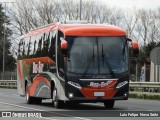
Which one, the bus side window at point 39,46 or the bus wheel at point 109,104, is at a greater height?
the bus side window at point 39,46

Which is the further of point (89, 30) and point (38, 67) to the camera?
point (38, 67)

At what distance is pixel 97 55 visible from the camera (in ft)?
70.2

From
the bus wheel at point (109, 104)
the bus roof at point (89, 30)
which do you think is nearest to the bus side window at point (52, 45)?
the bus roof at point (89, 30)

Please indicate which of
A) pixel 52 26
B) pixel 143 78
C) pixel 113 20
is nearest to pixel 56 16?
pixel 113 20

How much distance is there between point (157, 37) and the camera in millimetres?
89500

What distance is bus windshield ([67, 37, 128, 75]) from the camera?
2120 cm

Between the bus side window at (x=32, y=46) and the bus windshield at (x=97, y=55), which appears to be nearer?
the bus windshield at (x=97, y=55)

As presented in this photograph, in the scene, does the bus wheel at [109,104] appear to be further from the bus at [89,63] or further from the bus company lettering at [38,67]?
the bus company lettering at [38,67]

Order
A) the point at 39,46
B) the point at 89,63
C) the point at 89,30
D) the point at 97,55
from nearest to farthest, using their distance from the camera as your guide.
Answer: the point at 89,63
the point at 97,55
the point at 89,30
the point at 39,46

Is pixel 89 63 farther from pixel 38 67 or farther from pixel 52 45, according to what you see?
pixel 38 67

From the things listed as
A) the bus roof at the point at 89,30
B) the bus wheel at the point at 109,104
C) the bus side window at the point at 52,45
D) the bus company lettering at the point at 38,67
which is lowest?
the bus wheel at the point at 109,104

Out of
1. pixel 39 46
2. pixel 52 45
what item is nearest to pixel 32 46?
pixel 39 46

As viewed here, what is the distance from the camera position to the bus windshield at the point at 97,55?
2120cm

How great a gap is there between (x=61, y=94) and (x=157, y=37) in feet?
227
